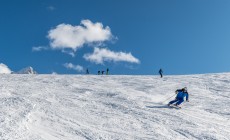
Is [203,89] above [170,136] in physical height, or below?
above

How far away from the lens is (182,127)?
53.8 feet

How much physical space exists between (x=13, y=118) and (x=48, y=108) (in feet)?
9.27

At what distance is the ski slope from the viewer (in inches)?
577

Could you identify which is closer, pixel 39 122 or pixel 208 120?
pixel 39 122

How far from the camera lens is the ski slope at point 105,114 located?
1466 centimetres

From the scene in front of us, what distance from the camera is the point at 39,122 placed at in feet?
51.0

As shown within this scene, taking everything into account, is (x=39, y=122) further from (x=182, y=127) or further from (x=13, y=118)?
(x=182, y=127)

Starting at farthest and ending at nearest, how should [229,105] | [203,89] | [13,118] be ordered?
[203,89] < [229,105] < [13,118]

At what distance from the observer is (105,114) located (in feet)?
58.7

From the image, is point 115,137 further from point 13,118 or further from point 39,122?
point 13,118

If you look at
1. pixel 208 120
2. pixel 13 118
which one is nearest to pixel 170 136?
pixel 208 120

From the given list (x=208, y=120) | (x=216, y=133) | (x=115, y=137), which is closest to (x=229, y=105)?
(x=208, y=120)

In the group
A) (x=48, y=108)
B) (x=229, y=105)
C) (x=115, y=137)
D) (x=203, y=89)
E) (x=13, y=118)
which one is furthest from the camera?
(x=203, y=89)

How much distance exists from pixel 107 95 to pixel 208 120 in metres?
7.24
